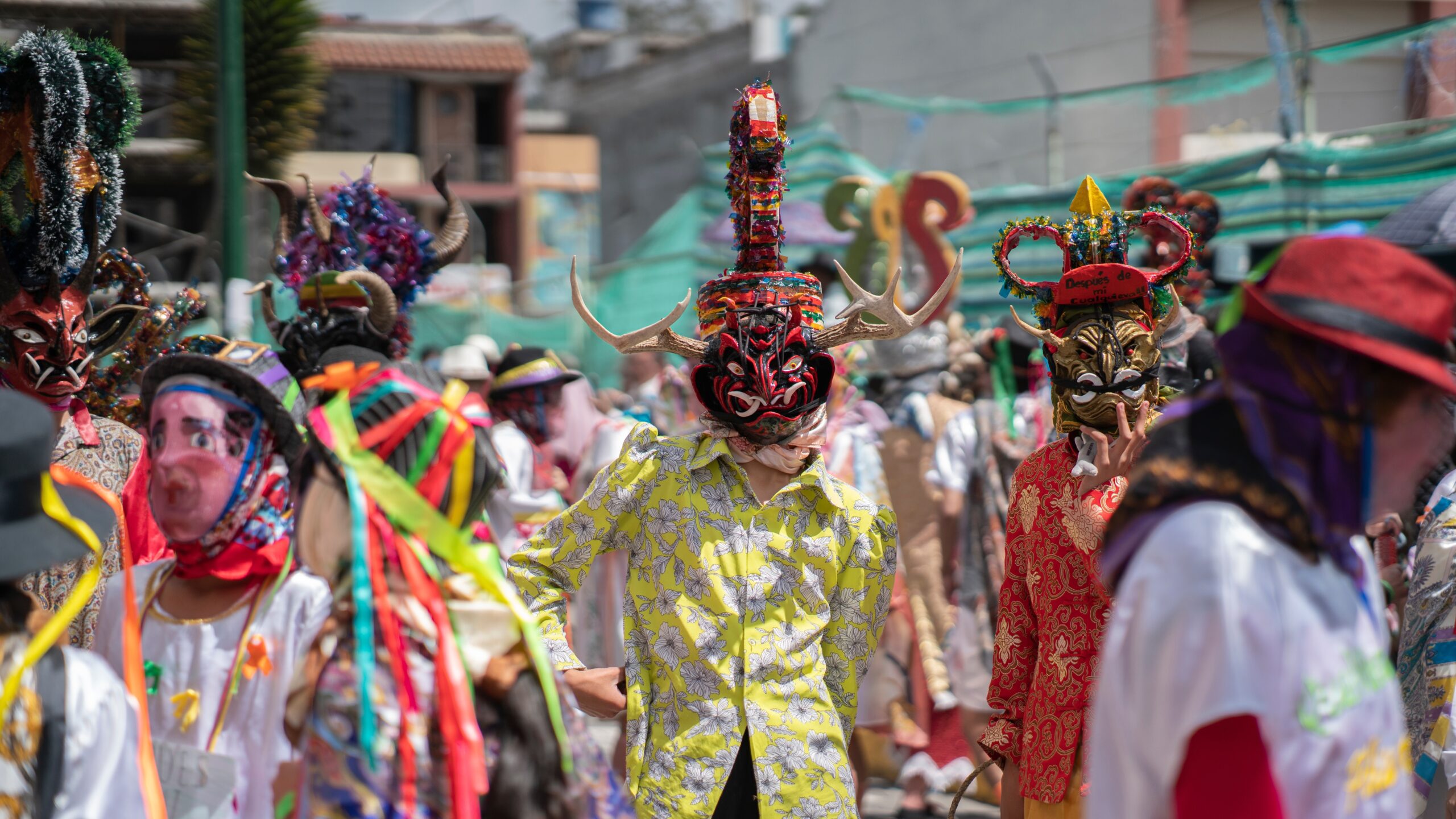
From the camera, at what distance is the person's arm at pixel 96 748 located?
2.61 meters

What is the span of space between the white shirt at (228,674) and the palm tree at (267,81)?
251 inches

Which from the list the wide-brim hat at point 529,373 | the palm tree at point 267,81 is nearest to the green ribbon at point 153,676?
the wide-brim hat at point 529,373

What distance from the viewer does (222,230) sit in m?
8.94

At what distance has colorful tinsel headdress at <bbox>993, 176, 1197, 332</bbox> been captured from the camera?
14.4 ft

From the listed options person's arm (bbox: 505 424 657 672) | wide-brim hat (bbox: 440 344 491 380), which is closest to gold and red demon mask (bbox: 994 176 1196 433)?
person's arm (bbox: 505 424 657 672)

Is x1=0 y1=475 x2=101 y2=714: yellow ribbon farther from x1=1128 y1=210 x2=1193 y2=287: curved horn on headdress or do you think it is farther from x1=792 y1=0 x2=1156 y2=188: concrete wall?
x1=792 y1=0 x2=1156 y2=188: concrete wall

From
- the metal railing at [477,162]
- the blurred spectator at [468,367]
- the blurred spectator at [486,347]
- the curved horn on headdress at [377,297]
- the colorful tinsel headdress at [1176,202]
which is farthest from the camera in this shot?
the metal railing at [477,162]

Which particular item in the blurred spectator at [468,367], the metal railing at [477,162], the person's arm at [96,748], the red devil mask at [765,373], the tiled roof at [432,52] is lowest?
the person's arm at [96,748]

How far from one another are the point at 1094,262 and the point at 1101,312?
0.73 ft

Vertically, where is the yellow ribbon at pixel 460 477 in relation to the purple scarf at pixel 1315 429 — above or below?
below

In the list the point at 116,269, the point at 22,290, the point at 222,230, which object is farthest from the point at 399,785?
the point at 222,230

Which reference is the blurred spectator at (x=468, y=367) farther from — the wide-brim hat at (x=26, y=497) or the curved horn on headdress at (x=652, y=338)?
the wide-brim hat at (x=26, y=497)

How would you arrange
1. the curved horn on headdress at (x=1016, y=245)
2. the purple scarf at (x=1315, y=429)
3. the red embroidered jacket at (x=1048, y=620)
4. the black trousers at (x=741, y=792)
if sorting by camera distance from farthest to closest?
the curved horn on headdress at (x=1016, y=245)
the black trousers at (x=741, y=792)
the red embroidered jacket at (x=1048, y=620)
the purple scarf at (x=1315, y=429)

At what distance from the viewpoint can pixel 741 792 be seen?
420 centimetres
